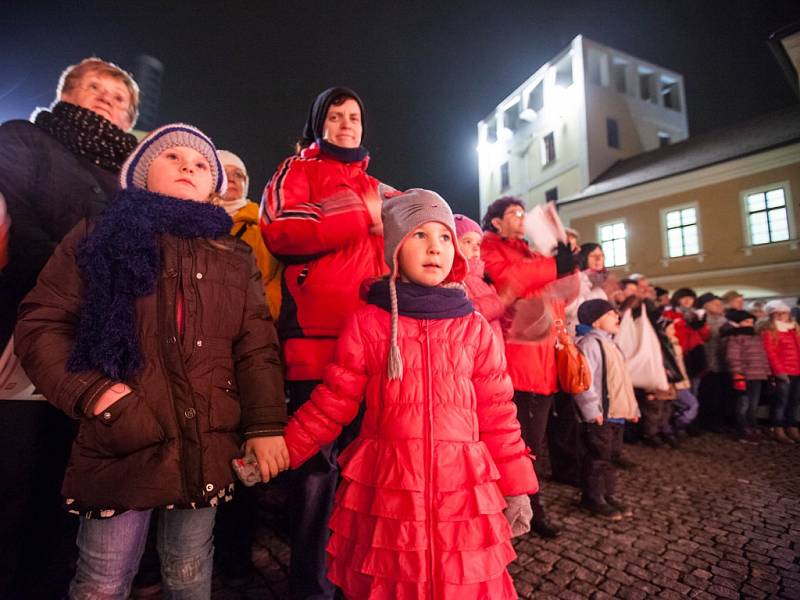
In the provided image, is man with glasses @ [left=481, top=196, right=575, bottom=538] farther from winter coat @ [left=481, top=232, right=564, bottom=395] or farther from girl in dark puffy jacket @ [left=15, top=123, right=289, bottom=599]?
girl in dark puffy jacket @ [left=15, top=123, right=289, bottom=599]

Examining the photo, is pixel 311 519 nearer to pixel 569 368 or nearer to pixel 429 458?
pixel 429 458

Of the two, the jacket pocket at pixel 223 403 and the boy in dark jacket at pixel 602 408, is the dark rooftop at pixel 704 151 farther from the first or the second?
the jacket pocket at pixel 223 403

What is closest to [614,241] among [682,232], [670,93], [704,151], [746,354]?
[682,232]

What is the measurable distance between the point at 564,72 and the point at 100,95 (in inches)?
1366

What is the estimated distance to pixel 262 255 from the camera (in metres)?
2.73

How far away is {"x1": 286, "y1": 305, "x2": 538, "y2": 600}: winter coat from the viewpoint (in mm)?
1540

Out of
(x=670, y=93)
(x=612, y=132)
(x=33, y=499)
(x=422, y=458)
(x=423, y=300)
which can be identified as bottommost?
(x=33, y=499)

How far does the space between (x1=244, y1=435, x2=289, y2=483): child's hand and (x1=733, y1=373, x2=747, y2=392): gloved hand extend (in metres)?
8.24

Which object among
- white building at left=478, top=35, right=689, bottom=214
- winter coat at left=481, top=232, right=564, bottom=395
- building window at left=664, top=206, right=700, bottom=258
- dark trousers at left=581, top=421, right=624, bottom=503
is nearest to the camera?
winter coat at left=481, top=232, right=564, bottom=395

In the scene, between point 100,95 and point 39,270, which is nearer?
point 39,270

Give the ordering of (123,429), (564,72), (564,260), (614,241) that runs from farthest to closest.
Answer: (564,72), (614,241), (564,260), (123,429)

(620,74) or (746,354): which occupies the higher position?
(620,74)

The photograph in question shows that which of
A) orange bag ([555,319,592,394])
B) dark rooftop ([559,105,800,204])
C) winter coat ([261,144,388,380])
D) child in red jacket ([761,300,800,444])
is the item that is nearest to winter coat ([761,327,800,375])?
child in red jacket ([761,300,800,444])

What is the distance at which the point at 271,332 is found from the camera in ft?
6.02
